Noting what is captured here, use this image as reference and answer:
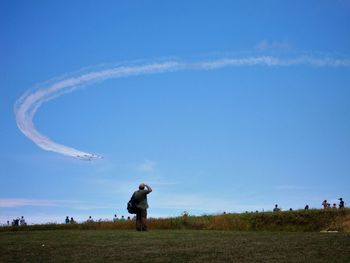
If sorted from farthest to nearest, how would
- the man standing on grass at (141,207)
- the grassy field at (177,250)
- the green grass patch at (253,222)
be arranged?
the green grass patch at (253,222)
the man standing on grass at (141,207)
the grassy field at (177,250)

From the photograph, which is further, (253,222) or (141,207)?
(253,222)

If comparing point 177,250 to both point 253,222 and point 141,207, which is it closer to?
point 141,207

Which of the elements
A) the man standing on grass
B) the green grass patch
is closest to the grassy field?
the man standing on grass

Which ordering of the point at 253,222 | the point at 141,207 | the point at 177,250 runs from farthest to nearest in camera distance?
the point at 253,222, the point at 141,207, the point at 177,250

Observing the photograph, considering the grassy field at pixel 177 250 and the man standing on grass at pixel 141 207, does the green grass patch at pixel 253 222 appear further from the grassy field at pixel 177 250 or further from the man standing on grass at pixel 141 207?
the grassy field at pixel 177 250

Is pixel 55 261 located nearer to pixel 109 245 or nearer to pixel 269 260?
pixel 109 245

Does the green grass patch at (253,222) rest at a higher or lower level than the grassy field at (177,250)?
higher

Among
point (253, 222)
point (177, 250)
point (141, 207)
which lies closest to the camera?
point (177, 250)

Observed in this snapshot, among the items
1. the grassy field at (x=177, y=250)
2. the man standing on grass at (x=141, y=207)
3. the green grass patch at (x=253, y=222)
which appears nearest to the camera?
the grassy field at (x=177, y=250)

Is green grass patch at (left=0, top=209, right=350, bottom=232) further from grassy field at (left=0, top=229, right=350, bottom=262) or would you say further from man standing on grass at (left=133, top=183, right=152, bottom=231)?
grassy field at (left=0, top=229, right=350, bottom=262)

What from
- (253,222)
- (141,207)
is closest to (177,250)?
(141,207)

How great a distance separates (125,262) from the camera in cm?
1261

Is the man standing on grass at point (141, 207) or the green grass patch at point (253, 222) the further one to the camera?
the green grass patch at point (253, 222)

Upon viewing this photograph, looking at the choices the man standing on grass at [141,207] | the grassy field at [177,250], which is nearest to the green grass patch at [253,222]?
the man standing on grass at [141,207]
